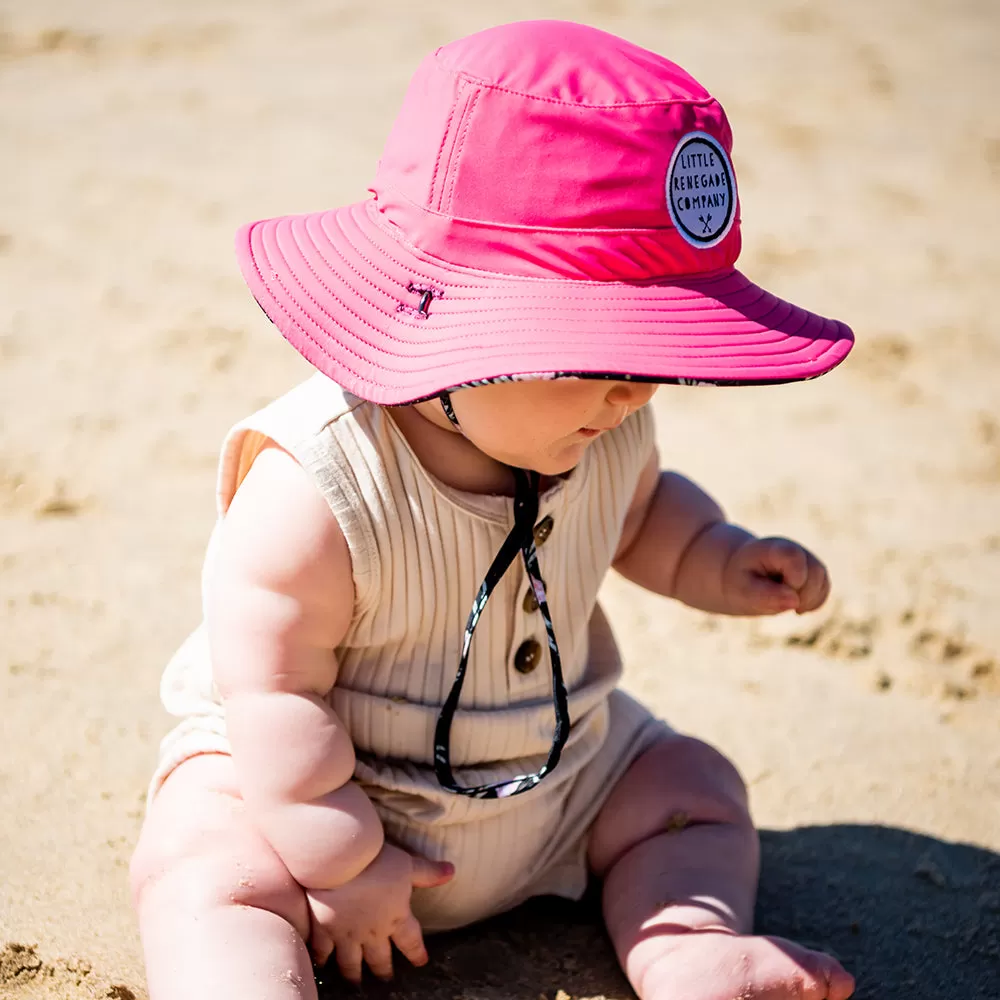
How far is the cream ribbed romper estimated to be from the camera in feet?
4.18

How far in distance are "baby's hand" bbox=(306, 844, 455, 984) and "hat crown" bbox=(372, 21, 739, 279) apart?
0.59 meters

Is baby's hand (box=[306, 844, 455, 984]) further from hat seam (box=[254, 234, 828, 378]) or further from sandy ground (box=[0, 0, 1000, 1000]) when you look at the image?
hat seam (box=[254, 234, 828, 378])

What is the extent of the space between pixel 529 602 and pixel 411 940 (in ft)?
1.15

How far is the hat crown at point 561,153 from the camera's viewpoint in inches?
43.5

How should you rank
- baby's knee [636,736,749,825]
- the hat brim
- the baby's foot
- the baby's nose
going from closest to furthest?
the hat brim, the baby's nose, the baby's foot, baby's knee [636,736,749,825]

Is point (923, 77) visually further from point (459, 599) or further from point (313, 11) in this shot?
point (459, 599)

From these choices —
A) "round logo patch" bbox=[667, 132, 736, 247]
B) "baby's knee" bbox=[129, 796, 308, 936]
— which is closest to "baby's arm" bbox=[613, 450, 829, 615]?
"round logo patch" bbox=[667, 132, 736, 247]

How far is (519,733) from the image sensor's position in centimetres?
139

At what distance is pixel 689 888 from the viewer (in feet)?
4.58

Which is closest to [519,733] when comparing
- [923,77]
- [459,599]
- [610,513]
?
[459,599]

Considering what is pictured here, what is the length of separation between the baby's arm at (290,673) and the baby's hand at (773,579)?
50 centimetres

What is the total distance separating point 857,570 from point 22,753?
131 centimetres

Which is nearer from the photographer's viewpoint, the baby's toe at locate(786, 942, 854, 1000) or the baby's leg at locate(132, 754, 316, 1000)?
the baby's leg at locate(132, 754, 316, 1000)

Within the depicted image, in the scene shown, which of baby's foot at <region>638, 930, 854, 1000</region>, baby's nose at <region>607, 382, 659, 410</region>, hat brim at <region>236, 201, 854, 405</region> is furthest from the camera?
baby's foot at <region>638, 930, 854, 1000</region>
